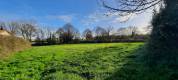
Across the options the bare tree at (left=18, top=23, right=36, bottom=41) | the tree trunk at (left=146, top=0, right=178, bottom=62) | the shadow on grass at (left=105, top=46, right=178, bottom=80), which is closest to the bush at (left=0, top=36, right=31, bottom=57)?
the shadow on grass at (left=105, top=46, right=178, bottom=80)

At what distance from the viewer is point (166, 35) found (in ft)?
36.6

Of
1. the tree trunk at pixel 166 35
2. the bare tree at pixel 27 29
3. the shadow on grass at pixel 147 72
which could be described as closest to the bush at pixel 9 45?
the shadow on grass at pixel 147 72

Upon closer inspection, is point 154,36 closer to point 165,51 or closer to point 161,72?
point 165,51

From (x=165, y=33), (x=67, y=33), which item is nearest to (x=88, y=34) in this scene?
(x=67, y=33)

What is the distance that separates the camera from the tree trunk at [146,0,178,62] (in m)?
10.8

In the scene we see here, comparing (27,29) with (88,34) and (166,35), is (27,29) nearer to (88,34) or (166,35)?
(88,34)

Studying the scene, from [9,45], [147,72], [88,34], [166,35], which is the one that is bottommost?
[147,72]

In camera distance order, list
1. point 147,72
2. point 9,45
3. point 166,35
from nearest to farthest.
Answer: point 147,72 < point 166,35 < point 9,45

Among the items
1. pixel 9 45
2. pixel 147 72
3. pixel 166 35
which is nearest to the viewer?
pixel 147 72

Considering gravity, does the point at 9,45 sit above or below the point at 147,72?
above

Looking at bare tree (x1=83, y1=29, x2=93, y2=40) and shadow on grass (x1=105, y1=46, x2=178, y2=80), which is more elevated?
bare tree (x1=83, y1=29, x2=93, y2=40)

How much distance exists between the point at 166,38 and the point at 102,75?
128 inches

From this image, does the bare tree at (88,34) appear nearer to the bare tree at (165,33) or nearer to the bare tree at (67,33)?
the bare tree at (67,33)

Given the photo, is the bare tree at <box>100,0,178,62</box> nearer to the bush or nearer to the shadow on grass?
the shadow on grass
